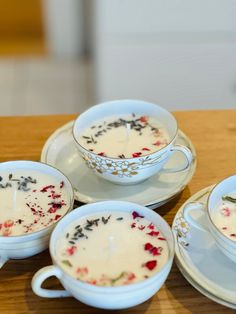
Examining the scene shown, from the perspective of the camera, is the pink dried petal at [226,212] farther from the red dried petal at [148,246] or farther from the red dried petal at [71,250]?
the red dried petal at [71,250]

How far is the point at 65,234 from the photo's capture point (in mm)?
776

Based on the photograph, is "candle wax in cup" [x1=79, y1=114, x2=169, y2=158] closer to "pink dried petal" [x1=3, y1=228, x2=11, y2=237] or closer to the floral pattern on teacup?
the floral pattern on teacup

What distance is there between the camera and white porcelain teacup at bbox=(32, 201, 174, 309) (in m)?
0.68

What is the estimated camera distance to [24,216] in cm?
84

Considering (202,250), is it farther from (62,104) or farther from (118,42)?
(62,104)

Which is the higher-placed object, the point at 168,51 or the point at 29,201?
the point at 29,201

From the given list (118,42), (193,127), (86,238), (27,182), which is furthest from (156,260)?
(118,42)

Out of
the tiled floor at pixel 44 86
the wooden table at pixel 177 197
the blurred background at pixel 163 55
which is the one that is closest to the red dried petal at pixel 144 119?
the wooden table at pixel 177 197

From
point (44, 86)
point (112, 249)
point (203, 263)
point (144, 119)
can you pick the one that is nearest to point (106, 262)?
point (112, 249)

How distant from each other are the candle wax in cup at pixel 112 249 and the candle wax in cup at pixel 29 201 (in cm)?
7

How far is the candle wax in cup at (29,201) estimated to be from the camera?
818 millimetres

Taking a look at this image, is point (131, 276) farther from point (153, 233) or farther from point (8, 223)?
point (8, 223)

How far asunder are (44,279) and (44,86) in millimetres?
2010

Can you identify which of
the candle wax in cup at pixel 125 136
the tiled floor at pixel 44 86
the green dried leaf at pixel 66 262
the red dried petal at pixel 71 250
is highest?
the candle wax in cup at pixel 125 136
